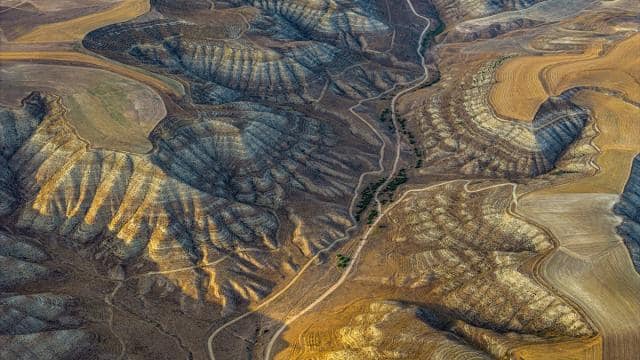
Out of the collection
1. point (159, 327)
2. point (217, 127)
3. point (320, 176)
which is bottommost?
point (159, 327)

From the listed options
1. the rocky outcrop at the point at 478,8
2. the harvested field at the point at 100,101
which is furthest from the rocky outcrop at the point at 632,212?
the rocky outcrop at the point at 478,8

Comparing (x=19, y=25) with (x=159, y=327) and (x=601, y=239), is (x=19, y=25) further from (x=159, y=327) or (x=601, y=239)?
(x=601, y=239)

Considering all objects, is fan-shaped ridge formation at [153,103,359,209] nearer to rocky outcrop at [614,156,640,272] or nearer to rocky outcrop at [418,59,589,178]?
rocky outcrop at [418,59,589,178]

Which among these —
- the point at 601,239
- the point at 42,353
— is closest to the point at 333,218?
the point at 601,239

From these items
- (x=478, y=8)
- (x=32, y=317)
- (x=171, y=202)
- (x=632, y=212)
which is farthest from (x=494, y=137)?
(x=32, y=317)

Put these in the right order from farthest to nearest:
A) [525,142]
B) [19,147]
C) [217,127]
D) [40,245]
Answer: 1. [525,142]
2. [217,127]
3. [19,147]
4. [40,245]
